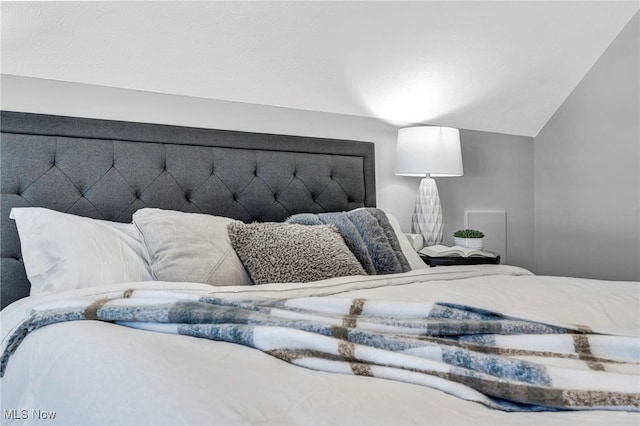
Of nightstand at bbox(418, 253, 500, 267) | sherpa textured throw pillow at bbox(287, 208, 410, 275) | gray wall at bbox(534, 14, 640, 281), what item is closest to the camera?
sherpa textured throw pillow at bbox(287, 208, 410, 275)

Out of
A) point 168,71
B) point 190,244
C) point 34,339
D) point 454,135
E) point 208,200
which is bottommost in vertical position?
point 34,339

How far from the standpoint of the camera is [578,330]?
0.97 m

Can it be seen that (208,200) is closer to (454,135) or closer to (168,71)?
(168,71)

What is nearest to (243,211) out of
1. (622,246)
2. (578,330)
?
(578,330)

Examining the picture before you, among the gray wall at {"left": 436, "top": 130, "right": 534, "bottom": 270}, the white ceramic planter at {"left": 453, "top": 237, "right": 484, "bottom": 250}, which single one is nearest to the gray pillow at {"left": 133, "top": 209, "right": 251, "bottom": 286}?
the white ceramic planter at {"left": 453, "top": 237, "right": 484, "bottom": 250}

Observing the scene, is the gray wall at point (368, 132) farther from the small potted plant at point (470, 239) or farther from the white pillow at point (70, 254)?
the white pillow at point (70, 254)

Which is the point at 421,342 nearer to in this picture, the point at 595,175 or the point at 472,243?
the point at 472,243

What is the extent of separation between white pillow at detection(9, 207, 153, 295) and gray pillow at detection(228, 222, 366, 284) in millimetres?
349

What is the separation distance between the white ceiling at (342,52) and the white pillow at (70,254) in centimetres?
71

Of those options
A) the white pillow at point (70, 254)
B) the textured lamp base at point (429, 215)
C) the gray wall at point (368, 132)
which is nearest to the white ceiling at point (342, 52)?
the gray wall at point (368, 132)

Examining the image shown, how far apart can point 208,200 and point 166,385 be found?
166 cm

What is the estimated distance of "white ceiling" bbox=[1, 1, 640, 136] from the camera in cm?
215

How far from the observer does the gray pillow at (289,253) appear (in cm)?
183

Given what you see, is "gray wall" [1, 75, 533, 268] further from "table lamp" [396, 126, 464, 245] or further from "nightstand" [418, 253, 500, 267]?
"nightstand" [418, 253, 500, 267]
